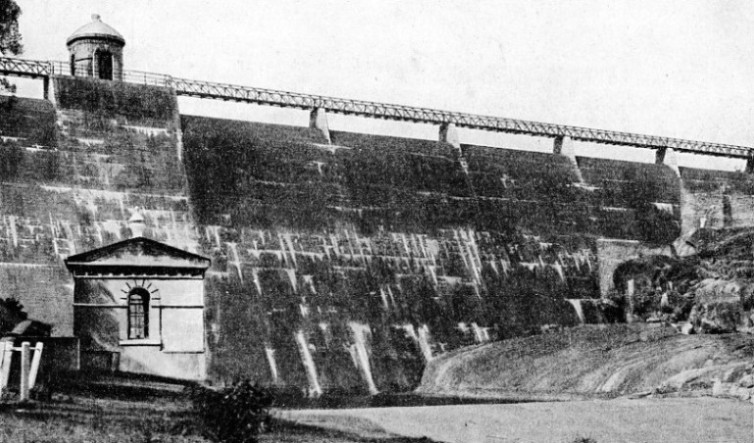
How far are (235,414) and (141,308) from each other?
708 inches

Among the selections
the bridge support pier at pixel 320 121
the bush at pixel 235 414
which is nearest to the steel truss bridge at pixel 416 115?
the bridge support pier at pixel 320 121

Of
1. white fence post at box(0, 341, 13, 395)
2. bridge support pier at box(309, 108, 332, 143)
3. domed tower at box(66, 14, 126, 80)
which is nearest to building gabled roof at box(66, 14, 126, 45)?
domed tower at box(66, 14, 126, 80)

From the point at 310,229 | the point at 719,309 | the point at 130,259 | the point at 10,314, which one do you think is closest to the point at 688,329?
the point at 719,309

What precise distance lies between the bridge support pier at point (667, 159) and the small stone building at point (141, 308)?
3053 centimetres

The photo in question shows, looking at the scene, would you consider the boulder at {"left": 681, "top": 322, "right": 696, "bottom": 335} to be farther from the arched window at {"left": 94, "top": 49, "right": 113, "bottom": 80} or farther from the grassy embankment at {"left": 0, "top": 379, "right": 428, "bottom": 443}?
the arched window at {"left": 94, "top": 49, "right": 113, "bottom": 80}

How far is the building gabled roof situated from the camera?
47.5 metres

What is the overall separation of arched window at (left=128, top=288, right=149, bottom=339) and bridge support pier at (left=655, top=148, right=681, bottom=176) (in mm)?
32395

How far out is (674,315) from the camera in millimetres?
44875

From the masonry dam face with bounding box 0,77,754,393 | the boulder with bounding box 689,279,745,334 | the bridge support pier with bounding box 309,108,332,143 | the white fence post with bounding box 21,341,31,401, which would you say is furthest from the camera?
the bridge support pier with bounding box 309,108,332,143

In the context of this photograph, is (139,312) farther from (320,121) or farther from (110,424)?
(110,424)

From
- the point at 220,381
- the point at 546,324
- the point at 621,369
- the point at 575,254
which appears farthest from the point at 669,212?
the point at 220,381

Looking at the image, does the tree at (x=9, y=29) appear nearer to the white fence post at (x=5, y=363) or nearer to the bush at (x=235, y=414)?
the white fence post at (x=5, y=363)

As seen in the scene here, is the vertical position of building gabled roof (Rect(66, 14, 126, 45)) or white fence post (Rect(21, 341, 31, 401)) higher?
building gabled roof (Rect(66, 14, 126, 45))

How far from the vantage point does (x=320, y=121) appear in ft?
168
